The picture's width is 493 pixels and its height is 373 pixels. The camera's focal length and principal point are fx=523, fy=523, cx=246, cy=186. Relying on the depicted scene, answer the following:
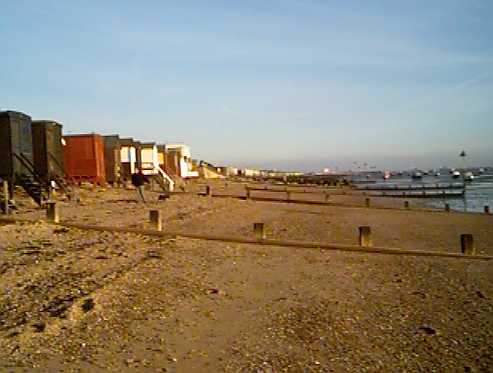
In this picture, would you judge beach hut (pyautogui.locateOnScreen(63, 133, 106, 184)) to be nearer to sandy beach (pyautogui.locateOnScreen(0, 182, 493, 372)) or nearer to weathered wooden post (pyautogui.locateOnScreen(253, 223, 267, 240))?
sandy beach (pyautogui.locateOnScreen(0, 182, 493, 372))

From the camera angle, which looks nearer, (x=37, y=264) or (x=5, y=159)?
(x=37, y=264)

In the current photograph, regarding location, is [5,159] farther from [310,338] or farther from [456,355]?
[456,355]

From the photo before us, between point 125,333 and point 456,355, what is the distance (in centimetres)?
407

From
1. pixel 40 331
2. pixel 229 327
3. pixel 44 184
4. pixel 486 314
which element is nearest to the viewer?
pixel 40 331

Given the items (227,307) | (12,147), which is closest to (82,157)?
(12,147)

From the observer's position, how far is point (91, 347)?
625 centimetres

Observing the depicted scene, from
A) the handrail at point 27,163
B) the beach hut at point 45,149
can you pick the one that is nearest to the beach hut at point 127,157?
the beach hut at point 45,149

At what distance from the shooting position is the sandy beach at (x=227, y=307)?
6047mm

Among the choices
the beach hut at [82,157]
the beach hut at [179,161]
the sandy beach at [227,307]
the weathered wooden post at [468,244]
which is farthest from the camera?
the beach hut at [179,161]

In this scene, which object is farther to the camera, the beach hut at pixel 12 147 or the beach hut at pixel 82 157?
the beach hut at pixel 82 157

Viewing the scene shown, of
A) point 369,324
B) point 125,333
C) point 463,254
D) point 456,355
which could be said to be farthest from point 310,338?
point 463,254

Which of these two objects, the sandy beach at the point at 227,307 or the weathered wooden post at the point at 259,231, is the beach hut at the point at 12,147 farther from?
the weathered wooden post at the point at 259,231

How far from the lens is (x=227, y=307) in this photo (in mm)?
7977

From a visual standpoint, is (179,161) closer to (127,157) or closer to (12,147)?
(127,157)
